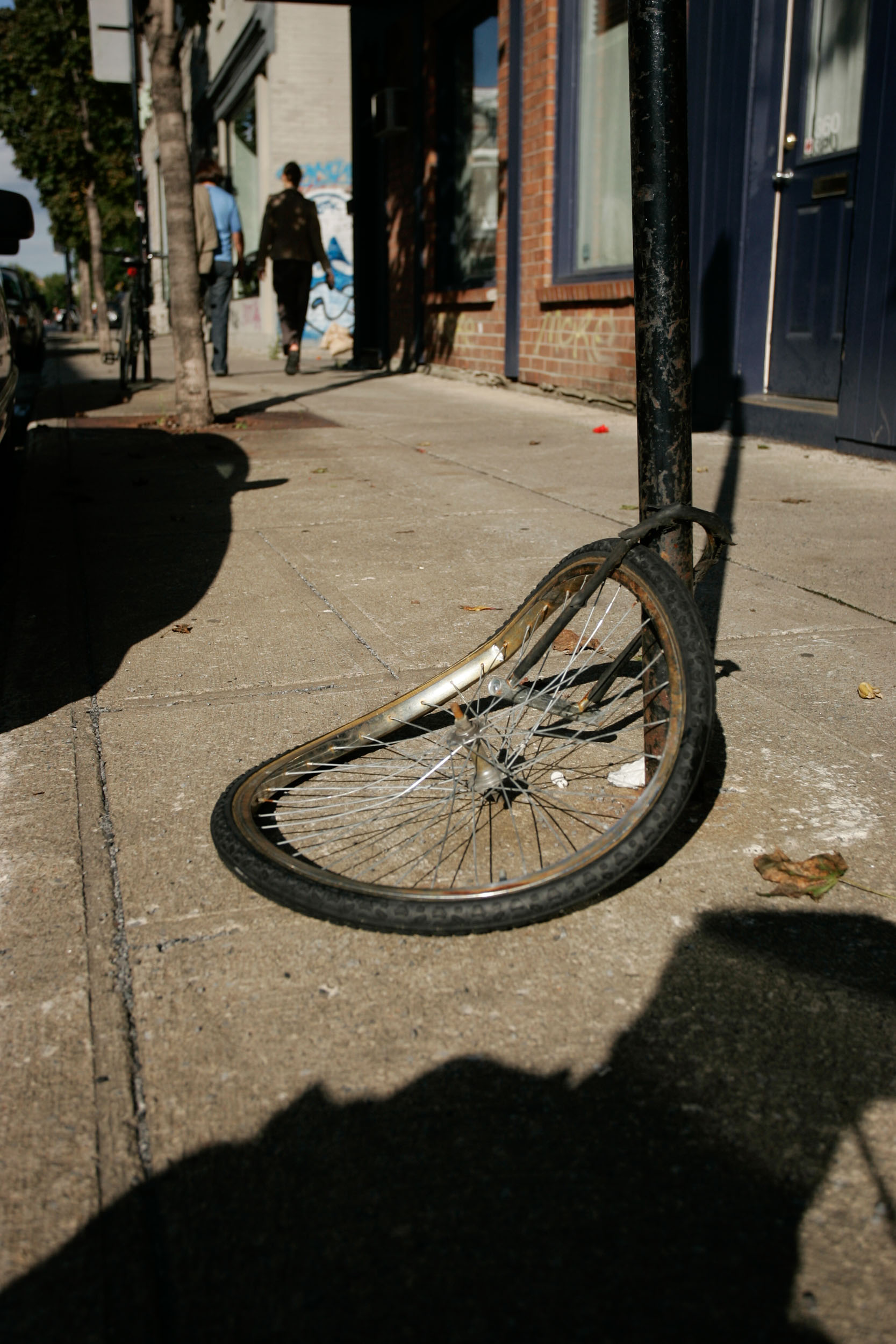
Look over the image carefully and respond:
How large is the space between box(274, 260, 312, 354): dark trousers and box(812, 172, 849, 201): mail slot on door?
7745 millimetres

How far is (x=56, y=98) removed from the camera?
24.1 metres

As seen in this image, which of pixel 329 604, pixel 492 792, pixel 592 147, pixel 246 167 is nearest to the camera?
pixel 492 792

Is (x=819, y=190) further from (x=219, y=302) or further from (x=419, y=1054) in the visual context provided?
(x=219, y=302)

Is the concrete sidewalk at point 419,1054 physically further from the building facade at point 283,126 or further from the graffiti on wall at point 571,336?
the building facade at point 283,126

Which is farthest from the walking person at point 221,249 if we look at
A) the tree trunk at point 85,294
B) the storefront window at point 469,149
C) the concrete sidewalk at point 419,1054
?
the tree trunk at point 85,294

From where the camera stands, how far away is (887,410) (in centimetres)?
640

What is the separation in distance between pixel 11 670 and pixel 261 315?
18765 mm

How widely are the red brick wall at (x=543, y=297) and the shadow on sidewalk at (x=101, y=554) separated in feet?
10.3

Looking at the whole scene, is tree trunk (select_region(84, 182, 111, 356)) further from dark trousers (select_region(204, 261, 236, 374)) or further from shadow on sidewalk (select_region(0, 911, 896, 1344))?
shadow on sidewalk (select_region(0, 911, 896, 1344))

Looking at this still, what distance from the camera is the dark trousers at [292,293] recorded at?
13.4 metres

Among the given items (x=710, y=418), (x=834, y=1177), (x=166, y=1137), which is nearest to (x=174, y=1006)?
(x=166, y=1137)

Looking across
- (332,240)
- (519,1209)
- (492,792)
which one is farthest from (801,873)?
(332,240)

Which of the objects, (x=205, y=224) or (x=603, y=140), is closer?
(x=603, y=140)

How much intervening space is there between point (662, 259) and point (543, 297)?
27.3 ft
